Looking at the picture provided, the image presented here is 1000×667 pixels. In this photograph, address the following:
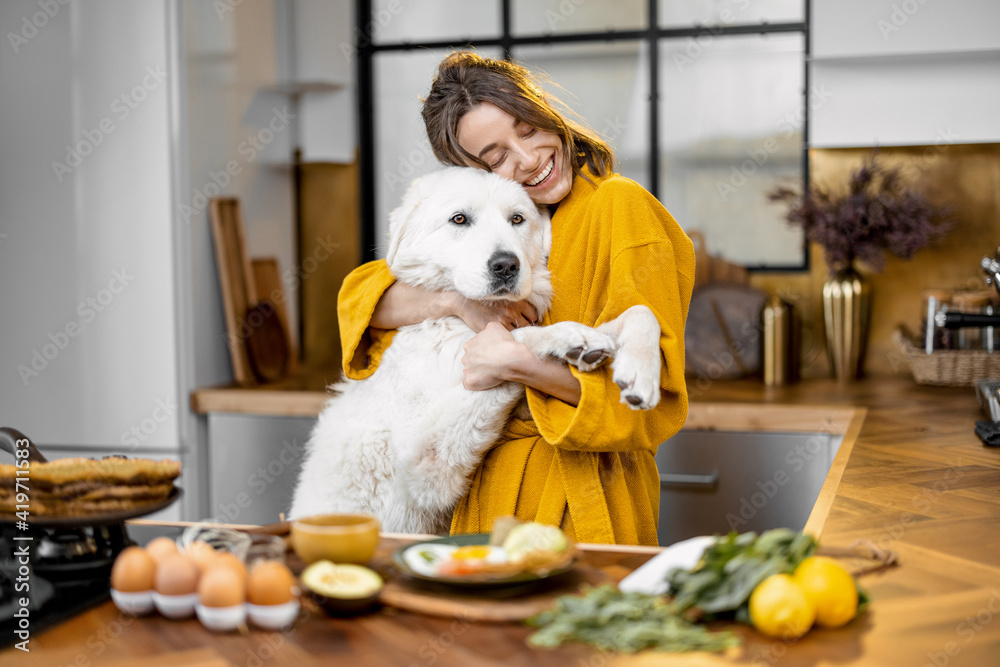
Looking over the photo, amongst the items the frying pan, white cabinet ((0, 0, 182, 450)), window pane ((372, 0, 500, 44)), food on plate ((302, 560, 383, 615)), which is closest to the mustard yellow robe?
food on plate ((302, 560, 383, 615))

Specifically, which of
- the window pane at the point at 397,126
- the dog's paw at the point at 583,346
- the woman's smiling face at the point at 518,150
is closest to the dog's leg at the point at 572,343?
the dog's paw at the point at 583,346

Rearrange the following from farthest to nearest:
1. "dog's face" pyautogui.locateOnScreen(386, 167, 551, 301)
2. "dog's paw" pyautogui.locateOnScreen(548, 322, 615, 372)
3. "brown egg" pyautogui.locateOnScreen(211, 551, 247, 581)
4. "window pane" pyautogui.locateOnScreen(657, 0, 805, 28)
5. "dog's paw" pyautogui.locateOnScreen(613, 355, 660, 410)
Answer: "window pane" pyautogui.locateOnScreen(657, 0, 805, 28), "dog's face" pyautogui.locateOnScreen(386, 167, 551, 301), "dog's paw" pyautogui.locateOnScreen(548, 322, 615, 372), "dog's paw" pyautogui.locateOnScreen(613, 355, 660, 410), "brown egg" pyautogui.locateOnScreen(211, 551, 247, 581)

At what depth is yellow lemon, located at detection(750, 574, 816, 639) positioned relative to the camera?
2.91 ft

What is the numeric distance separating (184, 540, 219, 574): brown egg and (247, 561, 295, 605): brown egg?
7cm

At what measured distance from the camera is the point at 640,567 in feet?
3.59

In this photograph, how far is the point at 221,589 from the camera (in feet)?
3.09

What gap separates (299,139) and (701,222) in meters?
1.70

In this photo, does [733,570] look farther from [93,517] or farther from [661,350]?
[93,517]

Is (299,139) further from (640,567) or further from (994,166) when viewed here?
(640,567)

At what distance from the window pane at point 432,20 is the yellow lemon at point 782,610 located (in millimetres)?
3095

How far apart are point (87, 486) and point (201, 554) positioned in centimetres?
21

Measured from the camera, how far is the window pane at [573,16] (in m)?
3.44

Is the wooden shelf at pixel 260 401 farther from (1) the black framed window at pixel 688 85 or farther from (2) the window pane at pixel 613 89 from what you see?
(2) the window pane at pixel 613 89

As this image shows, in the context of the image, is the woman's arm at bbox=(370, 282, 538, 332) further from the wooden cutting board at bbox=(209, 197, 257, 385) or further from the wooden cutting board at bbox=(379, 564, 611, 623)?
the wooden cutting board at bbox=(209, 197, 257, 385)
